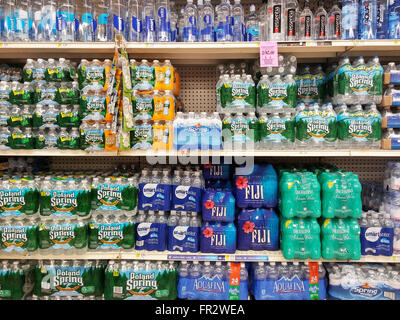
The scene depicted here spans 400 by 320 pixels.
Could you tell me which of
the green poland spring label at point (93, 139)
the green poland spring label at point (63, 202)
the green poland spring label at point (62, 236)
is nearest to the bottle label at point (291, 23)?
the green poland spring label at point (93, 139)

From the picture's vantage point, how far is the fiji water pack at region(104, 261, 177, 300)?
6.72ft

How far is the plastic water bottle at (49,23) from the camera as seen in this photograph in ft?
6.69

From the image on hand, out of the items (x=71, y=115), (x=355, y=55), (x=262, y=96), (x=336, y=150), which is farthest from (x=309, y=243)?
(x=71, y=115)

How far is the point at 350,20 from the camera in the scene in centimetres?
199

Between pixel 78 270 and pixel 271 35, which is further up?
pixel 271 35

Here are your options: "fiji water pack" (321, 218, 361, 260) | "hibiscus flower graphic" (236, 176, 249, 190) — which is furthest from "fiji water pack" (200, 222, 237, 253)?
"fiji water pack" (321, 218, 361, 260)

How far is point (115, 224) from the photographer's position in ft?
6.74

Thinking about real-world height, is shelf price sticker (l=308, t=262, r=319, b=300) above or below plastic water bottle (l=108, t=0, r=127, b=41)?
below

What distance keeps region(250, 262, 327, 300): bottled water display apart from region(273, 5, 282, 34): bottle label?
1.69 m

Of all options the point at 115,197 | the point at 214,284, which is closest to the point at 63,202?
the point at 115,197

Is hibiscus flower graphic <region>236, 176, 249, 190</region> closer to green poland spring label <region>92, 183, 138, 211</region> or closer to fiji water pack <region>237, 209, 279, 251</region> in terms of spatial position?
fiji water pack <region>237, 209, 279, 251</region>

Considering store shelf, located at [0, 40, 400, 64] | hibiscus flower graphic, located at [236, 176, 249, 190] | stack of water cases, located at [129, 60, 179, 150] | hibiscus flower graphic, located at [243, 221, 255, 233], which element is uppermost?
store shelf, located at [0, 40, 400, 64]
